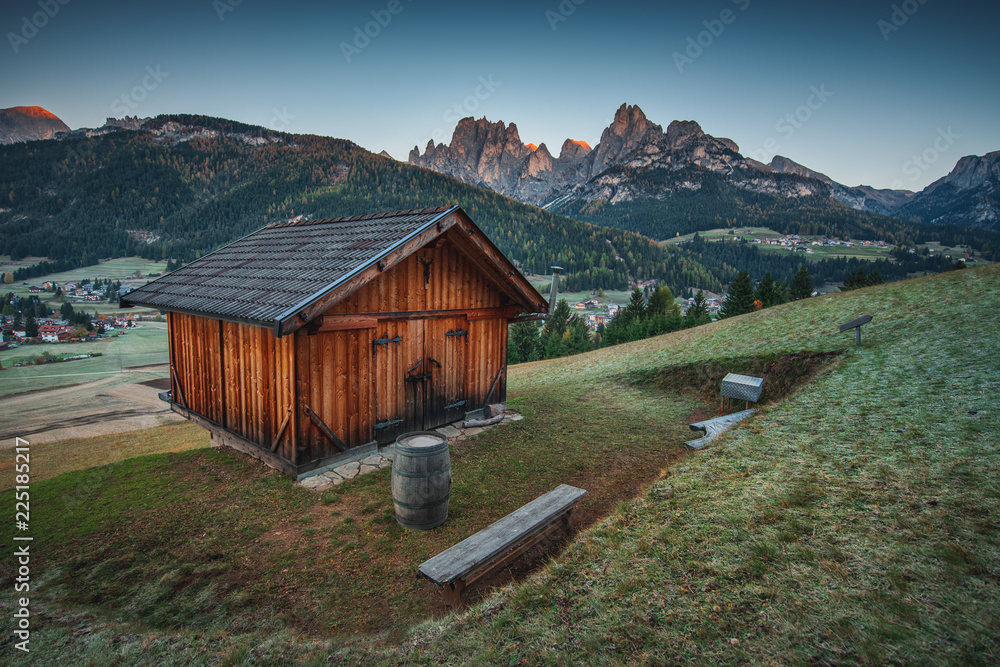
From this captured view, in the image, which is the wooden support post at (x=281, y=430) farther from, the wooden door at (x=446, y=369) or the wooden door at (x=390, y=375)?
the wooden door at (x=446, y=369)

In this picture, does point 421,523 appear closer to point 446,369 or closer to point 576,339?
point 446,369

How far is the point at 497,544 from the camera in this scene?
4.47m

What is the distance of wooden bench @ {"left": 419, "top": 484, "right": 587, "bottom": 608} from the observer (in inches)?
161

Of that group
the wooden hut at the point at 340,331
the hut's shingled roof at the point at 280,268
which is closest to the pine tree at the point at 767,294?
the wooden hut at the point at 340,331

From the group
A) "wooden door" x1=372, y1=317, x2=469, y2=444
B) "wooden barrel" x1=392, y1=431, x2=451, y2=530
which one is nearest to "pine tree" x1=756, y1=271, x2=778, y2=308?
"wooden door" x1=372, y1=317, x2=469, y2=444

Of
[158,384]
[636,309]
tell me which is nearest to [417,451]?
[158,384]

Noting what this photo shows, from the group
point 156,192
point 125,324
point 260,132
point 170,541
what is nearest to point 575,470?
point 170,541

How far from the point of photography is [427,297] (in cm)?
871

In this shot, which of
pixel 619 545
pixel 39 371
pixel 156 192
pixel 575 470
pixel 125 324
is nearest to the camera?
pixel 619 545

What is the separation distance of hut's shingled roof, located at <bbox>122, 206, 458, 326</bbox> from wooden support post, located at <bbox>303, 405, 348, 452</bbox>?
5.82 ft

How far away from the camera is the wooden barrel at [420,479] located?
5434mm

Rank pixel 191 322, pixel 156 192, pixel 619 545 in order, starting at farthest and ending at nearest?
pixel 156 192 → pixel 191 322 → pixel 619 545

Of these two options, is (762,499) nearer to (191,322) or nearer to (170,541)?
(170,541)

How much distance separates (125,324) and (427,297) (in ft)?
164
